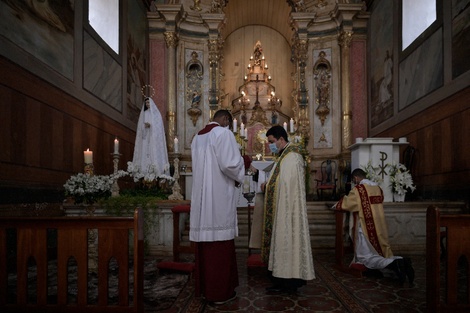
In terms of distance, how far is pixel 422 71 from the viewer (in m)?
8.74

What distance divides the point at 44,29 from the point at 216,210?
14.8ft

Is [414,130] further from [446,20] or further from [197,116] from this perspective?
[197,116]

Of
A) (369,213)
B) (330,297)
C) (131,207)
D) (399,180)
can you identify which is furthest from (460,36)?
(131,207)

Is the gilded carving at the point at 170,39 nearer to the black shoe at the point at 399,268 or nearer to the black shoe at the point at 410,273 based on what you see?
the black shoe at the point at 399,268

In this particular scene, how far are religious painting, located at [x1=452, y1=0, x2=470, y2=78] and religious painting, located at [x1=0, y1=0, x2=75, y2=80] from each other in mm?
7060

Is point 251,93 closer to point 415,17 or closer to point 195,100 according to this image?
point 195,100

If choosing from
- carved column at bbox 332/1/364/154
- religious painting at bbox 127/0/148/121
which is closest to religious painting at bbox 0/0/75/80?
religious painting at bbox 127/0/148/121

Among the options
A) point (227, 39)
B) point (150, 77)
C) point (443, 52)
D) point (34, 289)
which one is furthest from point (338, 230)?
point (227, 39)

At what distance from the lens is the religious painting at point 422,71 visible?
314 inches

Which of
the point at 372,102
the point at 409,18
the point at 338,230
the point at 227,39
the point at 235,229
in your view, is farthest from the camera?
the point at 227,39

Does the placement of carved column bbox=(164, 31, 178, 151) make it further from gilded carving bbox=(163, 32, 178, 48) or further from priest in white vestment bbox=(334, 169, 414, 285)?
priest in white vestment bbox=(334, 169, 414, 285)

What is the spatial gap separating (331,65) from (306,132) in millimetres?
2437

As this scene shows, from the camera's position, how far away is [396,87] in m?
10.2

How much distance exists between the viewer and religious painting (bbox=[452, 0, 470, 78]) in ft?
22.6
